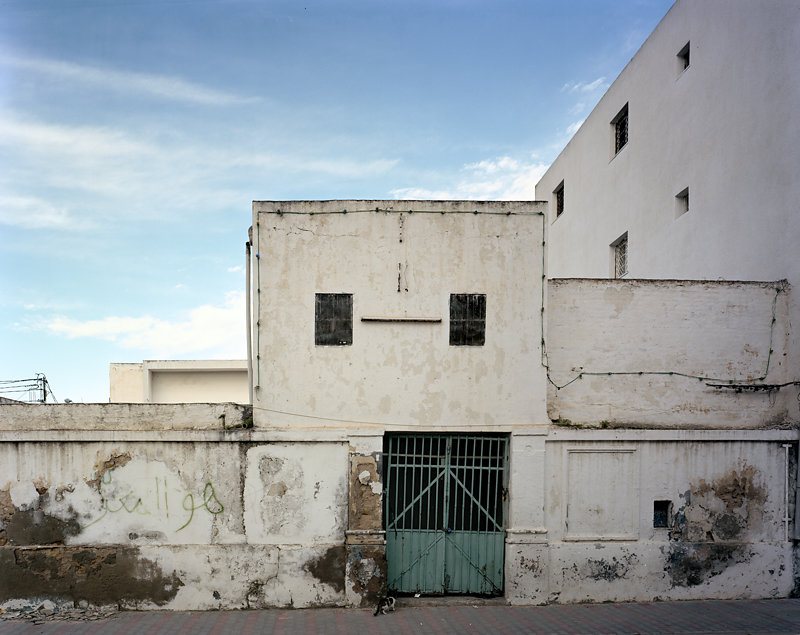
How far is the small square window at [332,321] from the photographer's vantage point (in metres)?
7.89

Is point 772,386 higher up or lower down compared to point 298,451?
higher up

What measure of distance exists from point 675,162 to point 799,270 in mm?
3940

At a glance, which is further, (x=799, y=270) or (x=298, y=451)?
(x=799, y=270)

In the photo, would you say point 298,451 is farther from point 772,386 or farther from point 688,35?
point 688,35

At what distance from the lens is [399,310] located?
7918 mm

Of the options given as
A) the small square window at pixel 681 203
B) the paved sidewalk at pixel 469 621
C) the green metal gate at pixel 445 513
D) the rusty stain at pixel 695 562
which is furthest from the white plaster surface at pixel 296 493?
the small square window at pixel 681 203

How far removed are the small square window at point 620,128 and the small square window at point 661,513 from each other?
9098 millimetres

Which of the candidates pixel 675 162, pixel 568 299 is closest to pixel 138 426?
pixel 568 299

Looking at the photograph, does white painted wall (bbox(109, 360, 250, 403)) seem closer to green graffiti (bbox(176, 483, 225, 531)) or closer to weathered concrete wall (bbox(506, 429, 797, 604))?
green graffiti (bbox(176, 483, 225, 531))

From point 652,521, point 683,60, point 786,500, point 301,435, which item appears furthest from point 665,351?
point 683,60

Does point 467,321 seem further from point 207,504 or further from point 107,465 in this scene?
point 107,465

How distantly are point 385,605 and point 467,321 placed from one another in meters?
4.14

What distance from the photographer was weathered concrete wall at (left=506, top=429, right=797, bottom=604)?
25.8 ft

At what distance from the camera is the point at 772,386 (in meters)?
8.36
